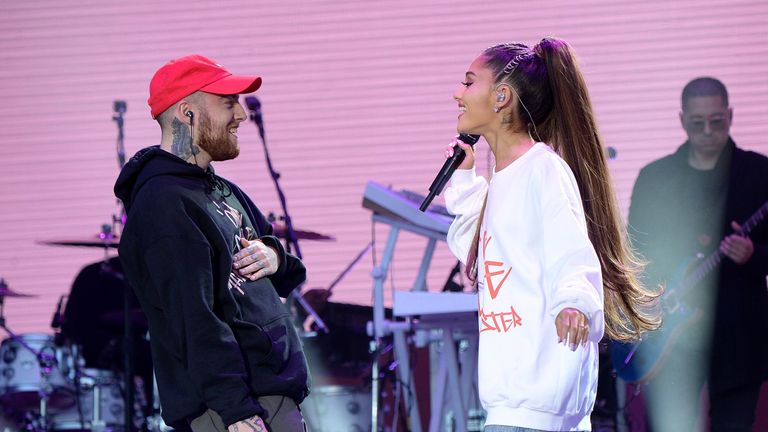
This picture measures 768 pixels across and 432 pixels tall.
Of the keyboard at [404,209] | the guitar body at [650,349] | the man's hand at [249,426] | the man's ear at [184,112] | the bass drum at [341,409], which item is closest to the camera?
the man's hand at [249,426]

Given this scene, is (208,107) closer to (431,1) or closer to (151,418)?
(151,418)

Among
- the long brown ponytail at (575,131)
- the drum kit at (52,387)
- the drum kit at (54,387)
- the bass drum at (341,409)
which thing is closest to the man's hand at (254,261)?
the long brown ponytail at (575,131)

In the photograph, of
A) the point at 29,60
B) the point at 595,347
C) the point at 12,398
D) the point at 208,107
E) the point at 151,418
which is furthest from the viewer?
the point at 29,60

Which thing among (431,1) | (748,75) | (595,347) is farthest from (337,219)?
(595,347)

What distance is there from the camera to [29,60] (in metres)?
7.35

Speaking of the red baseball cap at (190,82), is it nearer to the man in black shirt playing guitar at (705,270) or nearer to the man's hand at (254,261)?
the man's hand at (254,261)

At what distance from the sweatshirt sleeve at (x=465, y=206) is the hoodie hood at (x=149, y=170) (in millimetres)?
620

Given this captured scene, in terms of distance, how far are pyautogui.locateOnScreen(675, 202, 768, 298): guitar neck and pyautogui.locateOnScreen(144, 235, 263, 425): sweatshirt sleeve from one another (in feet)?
10.3

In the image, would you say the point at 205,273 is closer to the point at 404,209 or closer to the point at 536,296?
the point at 536,296

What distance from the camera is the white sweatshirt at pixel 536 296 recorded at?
220 cm

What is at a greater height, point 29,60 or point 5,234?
point 29,60

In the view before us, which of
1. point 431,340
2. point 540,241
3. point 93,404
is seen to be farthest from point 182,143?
point 93,404

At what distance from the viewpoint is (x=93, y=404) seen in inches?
263

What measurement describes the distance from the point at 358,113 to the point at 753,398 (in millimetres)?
3363
